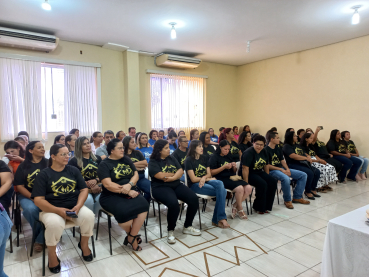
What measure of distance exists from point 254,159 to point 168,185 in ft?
4.69

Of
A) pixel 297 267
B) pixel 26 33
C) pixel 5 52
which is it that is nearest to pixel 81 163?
pixel 297 267

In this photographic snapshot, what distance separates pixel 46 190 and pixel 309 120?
6331 mm

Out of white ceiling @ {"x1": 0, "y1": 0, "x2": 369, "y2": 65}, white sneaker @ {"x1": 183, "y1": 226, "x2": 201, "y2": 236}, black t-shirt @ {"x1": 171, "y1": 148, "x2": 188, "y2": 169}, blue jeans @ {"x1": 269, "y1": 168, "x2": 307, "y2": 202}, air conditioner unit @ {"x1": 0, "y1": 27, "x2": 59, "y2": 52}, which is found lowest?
white sneaker @ {"x1": 183, "y1": 226, "x2": 201, "y2": 236}

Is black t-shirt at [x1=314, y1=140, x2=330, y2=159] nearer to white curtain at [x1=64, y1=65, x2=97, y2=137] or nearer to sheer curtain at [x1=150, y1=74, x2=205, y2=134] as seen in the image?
sheer curtain at [x1=150, y1=74, x2=205, y2=134]

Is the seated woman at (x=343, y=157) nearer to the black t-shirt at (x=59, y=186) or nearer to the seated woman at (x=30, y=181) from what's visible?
the black t-shirt at (x=59, y=186)

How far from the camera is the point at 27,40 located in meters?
4.68

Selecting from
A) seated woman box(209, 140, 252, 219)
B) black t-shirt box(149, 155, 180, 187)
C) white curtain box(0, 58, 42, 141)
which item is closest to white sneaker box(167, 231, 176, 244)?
black t-shirt box(149, 155, 180, 187)

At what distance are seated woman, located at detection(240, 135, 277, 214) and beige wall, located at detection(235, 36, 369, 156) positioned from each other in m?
3.42

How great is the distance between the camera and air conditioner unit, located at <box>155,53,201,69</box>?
647 cm

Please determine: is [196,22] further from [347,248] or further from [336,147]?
[347,248]

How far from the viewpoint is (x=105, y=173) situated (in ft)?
8.66

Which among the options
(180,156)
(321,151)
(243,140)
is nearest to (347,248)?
(180,156)

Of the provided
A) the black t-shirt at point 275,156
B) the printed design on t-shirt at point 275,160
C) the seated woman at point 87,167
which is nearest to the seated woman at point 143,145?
the seated woman at point 87,167

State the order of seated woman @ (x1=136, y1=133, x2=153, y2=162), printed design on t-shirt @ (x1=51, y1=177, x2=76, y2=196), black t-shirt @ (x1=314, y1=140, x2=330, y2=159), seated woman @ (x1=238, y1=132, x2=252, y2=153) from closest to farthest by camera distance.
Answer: printed design on t-shirt @ (x1=51, y1=177, x2=76, y2=196) < seated woman @ (x1=136, y1=133, x2=153, y2=162) < seated woman @ (x1=238, y1=132, x2=252, y2=153) < black t-shirt @ (x1=314, y1=140, x2=330, y2=159)
